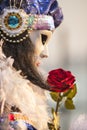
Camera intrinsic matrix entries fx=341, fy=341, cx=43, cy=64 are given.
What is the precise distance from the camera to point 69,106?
1.18 meters

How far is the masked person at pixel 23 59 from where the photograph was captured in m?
0.63

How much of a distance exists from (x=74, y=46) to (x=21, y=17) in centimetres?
100

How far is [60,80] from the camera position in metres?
0.92

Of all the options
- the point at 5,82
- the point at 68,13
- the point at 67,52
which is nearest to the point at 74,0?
the point at 68,13

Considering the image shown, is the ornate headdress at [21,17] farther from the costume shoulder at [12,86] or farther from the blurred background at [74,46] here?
the blurred background at [74,46]

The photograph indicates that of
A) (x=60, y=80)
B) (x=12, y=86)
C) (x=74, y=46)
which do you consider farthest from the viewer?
(x=74, y=46)

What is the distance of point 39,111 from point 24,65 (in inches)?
4.1

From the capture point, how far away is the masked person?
63 cm

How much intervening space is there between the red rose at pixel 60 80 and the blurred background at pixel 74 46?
0.64m

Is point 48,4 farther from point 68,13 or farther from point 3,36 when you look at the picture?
point 68,13

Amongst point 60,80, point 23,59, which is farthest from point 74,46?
point 23,59

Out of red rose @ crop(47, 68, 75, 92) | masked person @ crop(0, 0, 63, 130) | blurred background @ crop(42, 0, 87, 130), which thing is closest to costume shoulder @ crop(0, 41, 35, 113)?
masked person @ crop(0, 0, 63, 130)

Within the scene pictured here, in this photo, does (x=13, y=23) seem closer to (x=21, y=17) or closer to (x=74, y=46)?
(x=21, y=17)

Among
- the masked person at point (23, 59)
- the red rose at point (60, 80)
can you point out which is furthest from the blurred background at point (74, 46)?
the masked person at point (23, 59)
